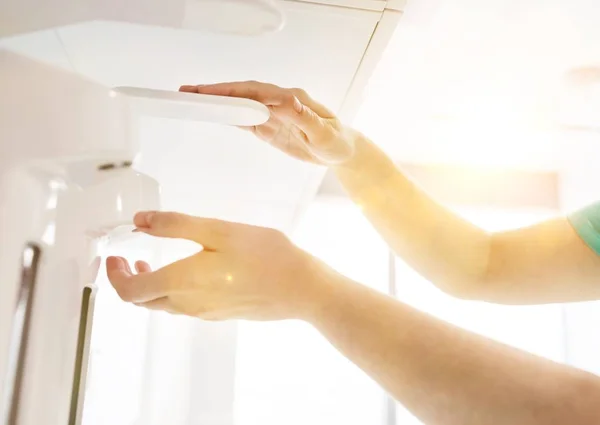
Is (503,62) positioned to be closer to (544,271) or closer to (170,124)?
(544,271)

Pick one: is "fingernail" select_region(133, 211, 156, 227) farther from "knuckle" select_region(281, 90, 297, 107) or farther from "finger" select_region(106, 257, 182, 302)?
"knuckle" select_region(281, 90, 297, 107)

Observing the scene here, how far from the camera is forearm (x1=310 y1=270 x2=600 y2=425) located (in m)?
0.31

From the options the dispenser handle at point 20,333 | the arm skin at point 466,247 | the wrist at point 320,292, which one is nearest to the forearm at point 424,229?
the arm skin at point 466,247

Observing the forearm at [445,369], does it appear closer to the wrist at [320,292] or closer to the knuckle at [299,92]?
the wrist at [320,292]

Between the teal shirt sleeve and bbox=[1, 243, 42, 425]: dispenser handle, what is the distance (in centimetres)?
52

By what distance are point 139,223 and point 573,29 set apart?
→ 3.43ft

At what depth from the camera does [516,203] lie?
1921 millimetres

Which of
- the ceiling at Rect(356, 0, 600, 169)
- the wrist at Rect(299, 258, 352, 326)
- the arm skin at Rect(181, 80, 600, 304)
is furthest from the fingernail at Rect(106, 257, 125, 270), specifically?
the ceiling at Rect(356, 0, 600, 169)

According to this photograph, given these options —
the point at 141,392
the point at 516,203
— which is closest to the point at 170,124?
the point at 141,392

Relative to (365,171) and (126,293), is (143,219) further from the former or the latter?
(365,171)

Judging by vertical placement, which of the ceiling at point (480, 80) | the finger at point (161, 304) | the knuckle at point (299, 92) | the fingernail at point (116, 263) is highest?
the ceiling at point (480, 80)

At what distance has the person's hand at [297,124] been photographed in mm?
439

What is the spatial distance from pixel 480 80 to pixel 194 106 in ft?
3.62

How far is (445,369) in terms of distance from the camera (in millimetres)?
333
